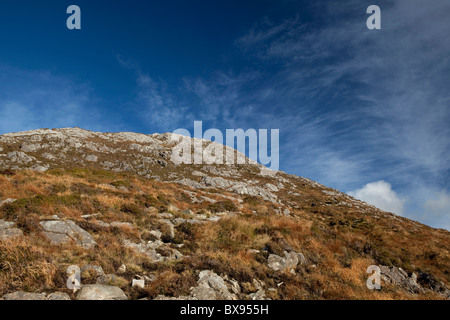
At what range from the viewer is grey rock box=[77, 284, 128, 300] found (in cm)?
611

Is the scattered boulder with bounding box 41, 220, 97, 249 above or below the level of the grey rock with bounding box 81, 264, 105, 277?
above

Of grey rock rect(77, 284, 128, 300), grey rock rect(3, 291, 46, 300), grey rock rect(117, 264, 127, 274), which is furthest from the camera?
grey rock rect(117, 264, 127, 274)

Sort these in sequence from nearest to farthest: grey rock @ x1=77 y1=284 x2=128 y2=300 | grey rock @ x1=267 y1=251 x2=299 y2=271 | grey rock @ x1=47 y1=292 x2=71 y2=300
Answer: grey rock @ x1=47 y1=292 x2=71 y2=300, grey rock @ x1=77 y1=284 x2=128 y2=300, grey rock @ x1=267 y1=251 x2=299 y2=271

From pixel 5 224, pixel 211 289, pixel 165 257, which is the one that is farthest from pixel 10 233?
pixel 211 289

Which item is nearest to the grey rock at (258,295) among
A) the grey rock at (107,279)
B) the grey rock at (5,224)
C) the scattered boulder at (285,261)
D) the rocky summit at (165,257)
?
the rocky summit at (165,257)

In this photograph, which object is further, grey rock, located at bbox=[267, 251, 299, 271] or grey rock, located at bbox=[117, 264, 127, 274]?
grey rock, located at bbox=[267, 251, 299, 271]

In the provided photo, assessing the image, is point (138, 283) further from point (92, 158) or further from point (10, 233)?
point (92, 158)

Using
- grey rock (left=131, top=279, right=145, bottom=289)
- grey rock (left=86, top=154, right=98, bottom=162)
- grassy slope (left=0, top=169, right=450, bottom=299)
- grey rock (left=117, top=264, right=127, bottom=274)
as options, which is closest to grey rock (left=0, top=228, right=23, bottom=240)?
grassy slope (left=0, top=169, right=450, bottom=299)

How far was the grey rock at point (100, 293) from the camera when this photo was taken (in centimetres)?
611

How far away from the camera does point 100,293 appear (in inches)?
247

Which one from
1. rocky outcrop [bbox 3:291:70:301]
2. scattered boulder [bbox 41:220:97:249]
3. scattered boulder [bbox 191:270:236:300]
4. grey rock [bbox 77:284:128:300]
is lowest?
scattered boulder [bbox 191:270:236:300]

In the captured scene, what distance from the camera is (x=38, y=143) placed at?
63.2 m

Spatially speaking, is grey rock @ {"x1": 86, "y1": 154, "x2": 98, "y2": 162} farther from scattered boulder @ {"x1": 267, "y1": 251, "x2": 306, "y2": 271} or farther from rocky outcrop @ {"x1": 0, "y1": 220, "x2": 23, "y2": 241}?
scattered boulder @ {"x1": 267, "y1": 251, "x2": 306, "y2": 271}
